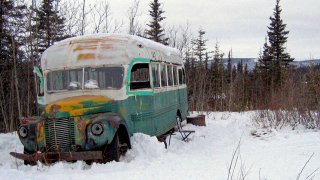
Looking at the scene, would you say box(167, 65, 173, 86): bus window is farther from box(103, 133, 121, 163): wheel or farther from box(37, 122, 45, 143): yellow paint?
box(37, 122, 45, 143): yellow paint

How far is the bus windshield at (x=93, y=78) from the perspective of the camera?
824cm

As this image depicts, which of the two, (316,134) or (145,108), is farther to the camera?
(316,134)

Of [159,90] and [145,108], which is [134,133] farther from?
[159,90]

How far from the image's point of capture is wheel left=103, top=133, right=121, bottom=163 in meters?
7.23

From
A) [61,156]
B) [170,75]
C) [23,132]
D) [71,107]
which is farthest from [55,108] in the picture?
[170,75]

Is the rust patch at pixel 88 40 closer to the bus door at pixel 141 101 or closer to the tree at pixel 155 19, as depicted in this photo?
the bus door at pixel 141 101

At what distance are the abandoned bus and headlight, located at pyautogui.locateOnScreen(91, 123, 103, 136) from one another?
0.06 ft

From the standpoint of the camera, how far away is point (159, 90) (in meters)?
9.95

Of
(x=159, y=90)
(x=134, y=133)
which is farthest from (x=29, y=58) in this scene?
(x=134, y=133)

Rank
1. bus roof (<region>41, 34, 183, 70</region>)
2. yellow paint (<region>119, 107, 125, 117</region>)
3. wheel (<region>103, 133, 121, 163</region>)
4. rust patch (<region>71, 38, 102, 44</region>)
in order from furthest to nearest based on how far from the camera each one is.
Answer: rust patch (<region>71, 38, 102, 44</region>) → bus roof (<region>41, 34, 183, 70</region>) → yellow paint (<region>119, 107, 125, 117</region>) → wheel (<region>103, 133, 121, 163</region>)

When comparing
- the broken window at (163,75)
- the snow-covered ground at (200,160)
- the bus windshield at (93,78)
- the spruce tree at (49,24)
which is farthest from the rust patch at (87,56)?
the spruce tree at (49,24)

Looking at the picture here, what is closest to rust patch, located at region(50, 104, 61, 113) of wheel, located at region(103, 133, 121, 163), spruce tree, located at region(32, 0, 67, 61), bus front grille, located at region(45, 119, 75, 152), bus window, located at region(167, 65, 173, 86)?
bus front grille, located at region(45, 119, 75, 152)

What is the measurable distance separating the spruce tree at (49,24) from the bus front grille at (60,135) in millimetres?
13200

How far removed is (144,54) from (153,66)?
626 mm
